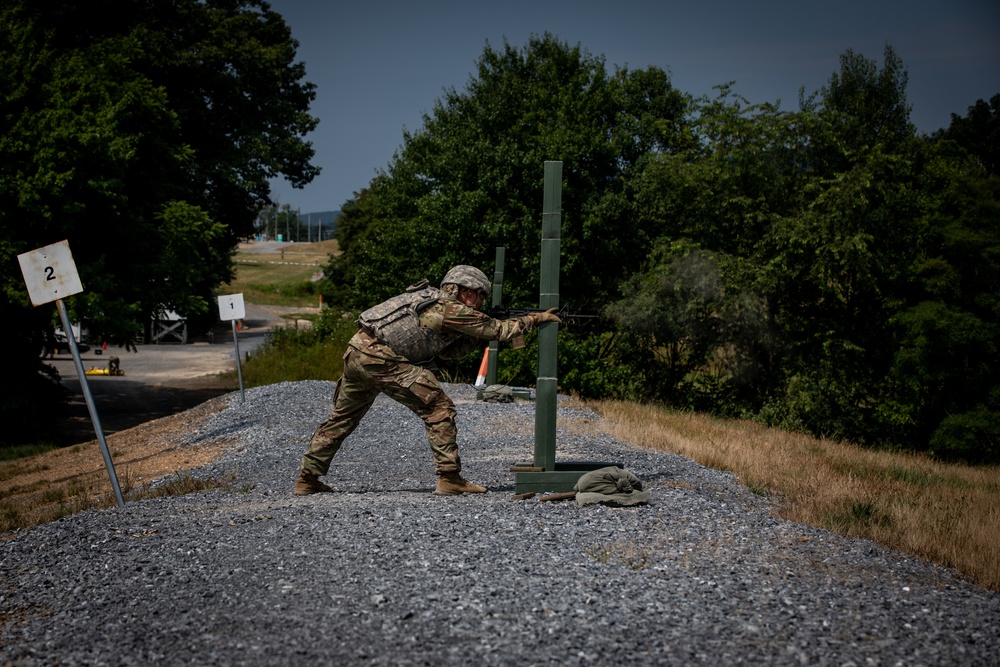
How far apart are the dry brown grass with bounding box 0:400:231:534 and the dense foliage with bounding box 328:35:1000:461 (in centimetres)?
808

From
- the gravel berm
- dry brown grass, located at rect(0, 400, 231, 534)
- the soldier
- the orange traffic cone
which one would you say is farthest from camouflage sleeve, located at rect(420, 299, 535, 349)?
the orange traffic cone

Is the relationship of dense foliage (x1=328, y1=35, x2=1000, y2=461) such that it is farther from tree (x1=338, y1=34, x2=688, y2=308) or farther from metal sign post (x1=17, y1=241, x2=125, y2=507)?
metal sign post (x1=17, y1=241, x2=125, y2=507)

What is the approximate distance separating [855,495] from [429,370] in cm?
411

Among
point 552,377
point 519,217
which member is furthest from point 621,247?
point 552,377

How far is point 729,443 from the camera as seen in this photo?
1319 cm

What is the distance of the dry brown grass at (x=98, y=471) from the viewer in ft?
32.2

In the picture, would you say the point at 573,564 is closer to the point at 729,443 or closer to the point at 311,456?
the point at 311,456

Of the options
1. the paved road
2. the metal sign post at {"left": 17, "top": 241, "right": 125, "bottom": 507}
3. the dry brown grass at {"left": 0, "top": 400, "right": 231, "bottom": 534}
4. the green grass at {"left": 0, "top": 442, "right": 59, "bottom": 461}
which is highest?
the metal sign post at {"left": 17, "top": 241, "right": 125, "bottom": 507}

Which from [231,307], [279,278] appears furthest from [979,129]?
[279,278]

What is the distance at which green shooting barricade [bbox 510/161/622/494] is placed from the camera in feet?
25.8

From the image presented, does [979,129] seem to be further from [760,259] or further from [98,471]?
[98,471]

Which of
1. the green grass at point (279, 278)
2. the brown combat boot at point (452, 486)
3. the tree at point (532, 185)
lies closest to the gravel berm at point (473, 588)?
the brown combat boot at point (452, 486)

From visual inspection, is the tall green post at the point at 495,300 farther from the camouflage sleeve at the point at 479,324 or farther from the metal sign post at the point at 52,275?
the camouflage sleeve at the point at 479,324

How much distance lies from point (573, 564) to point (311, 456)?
3354mm
